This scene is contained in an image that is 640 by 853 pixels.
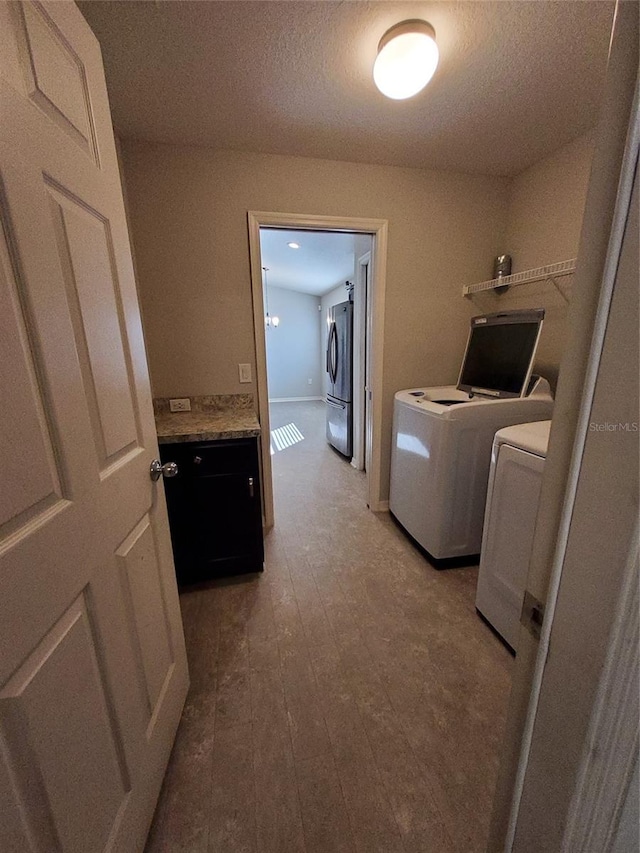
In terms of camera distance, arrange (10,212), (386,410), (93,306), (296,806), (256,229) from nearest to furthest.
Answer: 1. (10,212)
2. (93,306)
3. (296,806)
4. (256,229)
5. (386,410)

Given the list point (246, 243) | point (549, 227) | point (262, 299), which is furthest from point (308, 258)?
point (549, 227)

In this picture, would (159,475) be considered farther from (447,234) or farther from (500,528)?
(447,234)

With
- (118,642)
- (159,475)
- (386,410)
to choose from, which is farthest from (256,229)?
(118,642)

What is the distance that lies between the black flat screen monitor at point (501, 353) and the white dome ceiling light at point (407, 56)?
4.17 ft

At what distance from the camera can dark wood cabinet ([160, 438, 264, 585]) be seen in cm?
→ 171

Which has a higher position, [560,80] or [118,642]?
[560,80]

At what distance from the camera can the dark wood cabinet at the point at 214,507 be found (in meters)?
1.71

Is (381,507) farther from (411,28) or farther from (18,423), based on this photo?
(411,28)

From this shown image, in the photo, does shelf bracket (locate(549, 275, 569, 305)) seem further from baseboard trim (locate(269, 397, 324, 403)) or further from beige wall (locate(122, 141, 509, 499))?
baseboard trim (locate(269, 397, 324, 403))

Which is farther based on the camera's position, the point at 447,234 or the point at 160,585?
the point at 447,234

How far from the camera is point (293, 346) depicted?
787 cm

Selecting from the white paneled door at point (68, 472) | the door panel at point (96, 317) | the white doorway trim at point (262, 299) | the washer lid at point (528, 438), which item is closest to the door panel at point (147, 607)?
the white paneled door at point (68, 472)

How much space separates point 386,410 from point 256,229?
149 centimetres

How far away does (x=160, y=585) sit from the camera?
1.09 metres
